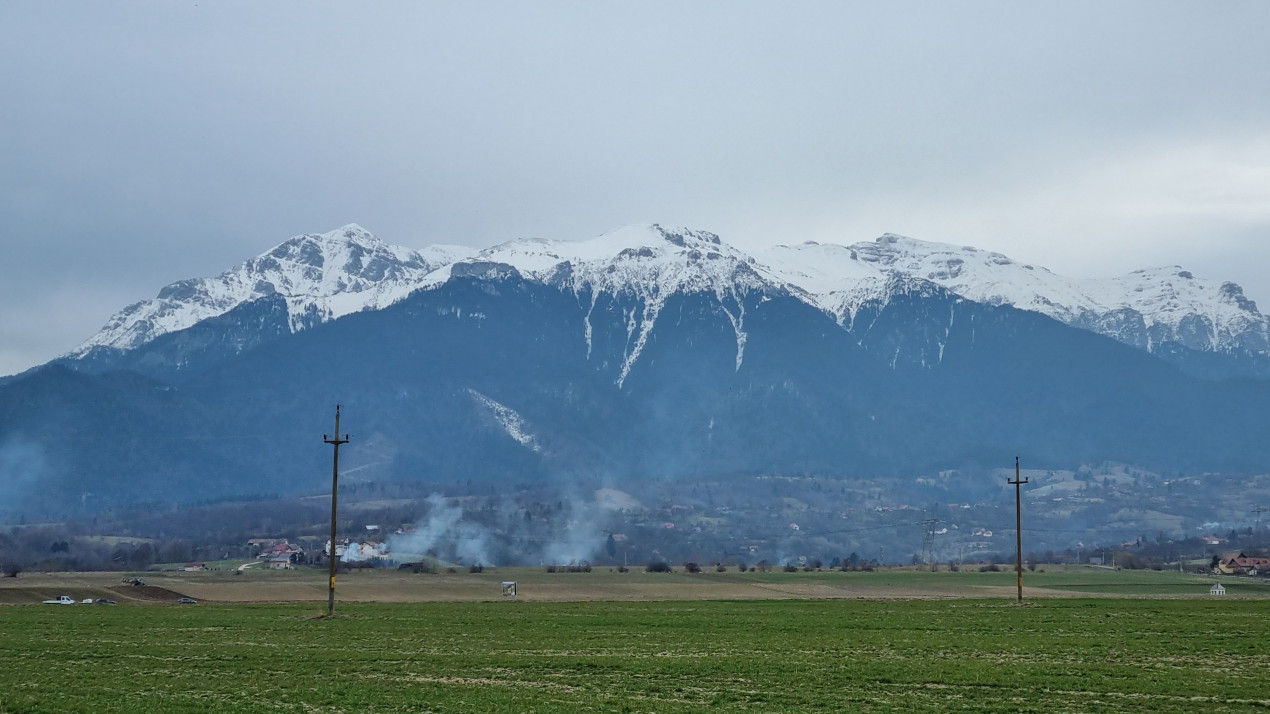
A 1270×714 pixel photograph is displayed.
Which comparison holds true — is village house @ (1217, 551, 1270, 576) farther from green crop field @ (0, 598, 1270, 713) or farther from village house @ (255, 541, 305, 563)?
village house @ (255, 541, 305, 563)

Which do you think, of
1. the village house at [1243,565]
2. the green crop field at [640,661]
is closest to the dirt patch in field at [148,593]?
the green crop field at [640,661]

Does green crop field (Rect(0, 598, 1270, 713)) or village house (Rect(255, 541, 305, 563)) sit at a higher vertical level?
green crop field (Rect(0, 598, 1270, 713))

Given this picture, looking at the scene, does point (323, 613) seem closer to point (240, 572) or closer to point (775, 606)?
point (775, 606)

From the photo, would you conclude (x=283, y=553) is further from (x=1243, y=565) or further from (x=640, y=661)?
(x=640, y=661)

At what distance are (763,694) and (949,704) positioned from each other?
4.99m

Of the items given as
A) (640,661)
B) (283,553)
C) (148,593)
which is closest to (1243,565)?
(283,553)

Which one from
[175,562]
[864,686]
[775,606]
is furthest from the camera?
[175,562]

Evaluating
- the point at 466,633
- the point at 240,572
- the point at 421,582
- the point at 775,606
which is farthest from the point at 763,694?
the point at 240,572

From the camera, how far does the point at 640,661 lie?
45.8m

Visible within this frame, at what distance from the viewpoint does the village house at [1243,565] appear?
165000 mm

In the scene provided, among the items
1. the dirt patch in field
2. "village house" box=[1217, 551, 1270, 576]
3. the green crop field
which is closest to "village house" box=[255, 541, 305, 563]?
the dirt patch in field

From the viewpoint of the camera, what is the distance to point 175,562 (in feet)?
608

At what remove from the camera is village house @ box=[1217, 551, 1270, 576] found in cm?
16500

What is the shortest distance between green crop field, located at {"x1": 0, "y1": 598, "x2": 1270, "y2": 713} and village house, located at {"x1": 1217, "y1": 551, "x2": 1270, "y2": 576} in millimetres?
102937
